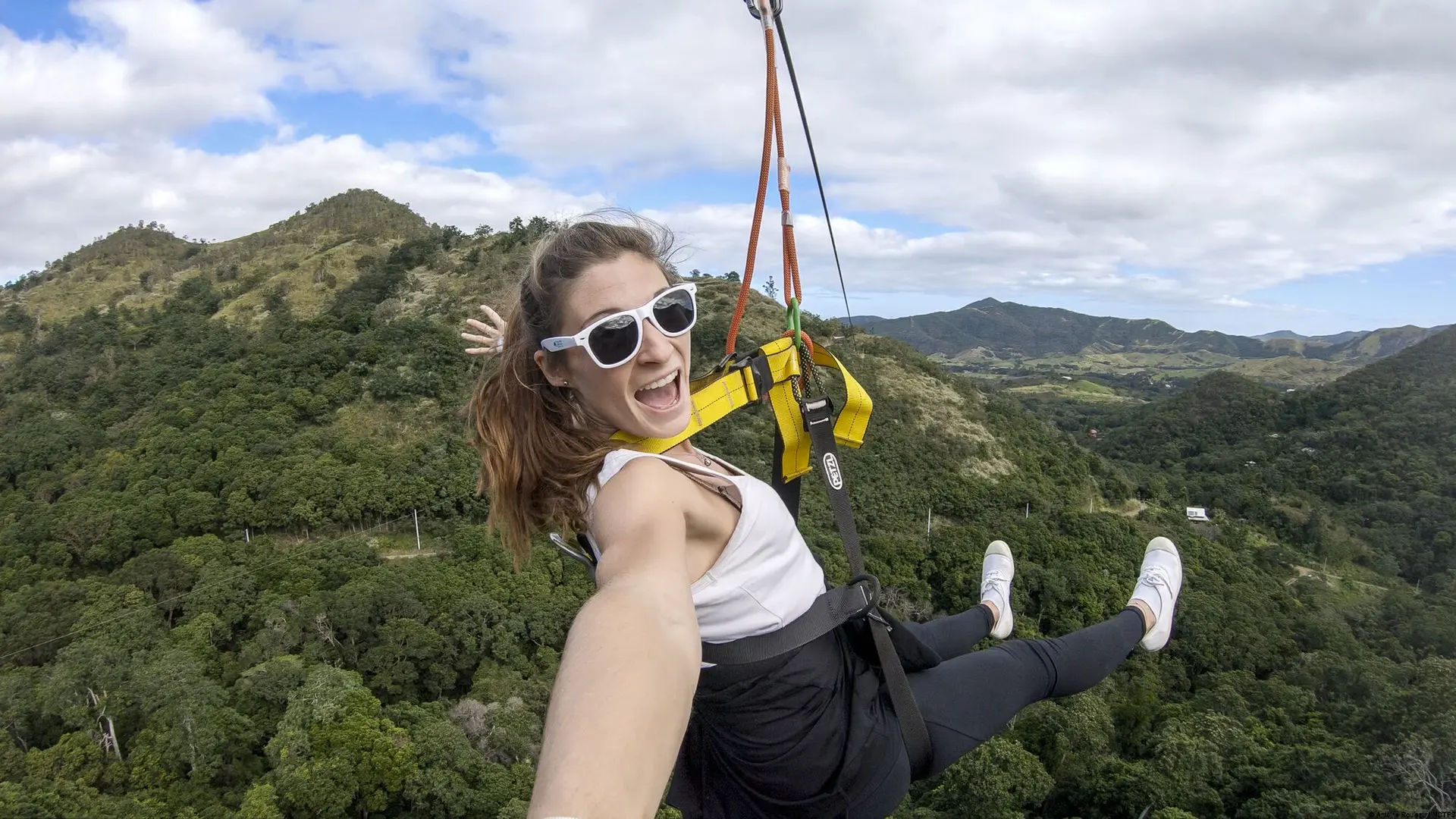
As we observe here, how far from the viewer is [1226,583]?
2819 centimetres

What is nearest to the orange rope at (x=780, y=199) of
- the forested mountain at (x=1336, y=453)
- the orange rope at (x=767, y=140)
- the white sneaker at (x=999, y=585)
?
the orange rope at (x=767, y=140)

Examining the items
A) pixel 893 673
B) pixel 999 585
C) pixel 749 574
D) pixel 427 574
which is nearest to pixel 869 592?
pixel 893 673

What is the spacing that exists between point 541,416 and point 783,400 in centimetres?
93

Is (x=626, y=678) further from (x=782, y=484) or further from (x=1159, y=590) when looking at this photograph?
(x=1159, y=590)

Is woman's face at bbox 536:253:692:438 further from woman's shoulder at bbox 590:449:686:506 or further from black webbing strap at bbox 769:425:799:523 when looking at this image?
black webbing strap at bbox 769:425:799:523

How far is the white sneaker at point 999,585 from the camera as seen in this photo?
3398 mm

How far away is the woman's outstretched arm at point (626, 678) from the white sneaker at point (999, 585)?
255 centimetres

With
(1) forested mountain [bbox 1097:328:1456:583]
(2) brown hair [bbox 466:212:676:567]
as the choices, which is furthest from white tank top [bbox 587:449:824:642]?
(1) forested mountain [bbox 1097:328:1456:583]

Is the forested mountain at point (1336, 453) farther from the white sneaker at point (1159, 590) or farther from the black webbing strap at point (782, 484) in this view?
the black webbing strap at point (782, 484)

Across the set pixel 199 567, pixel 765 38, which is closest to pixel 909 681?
pixel 765 38

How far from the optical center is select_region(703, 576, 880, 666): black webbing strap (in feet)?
5.17

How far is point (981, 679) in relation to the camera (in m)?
2.29

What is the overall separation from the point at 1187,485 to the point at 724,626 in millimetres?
56395

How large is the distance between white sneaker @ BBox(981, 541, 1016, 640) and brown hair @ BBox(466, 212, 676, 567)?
240cm
